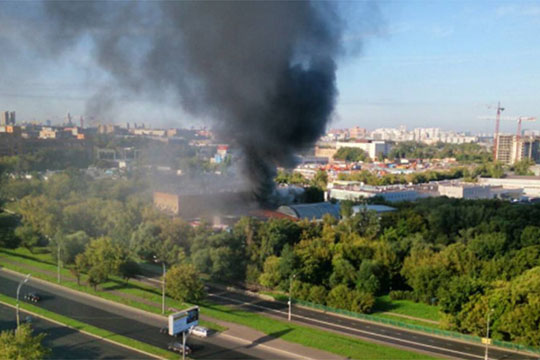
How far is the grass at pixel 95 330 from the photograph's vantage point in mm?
9125

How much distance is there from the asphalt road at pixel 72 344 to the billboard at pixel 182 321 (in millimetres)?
675

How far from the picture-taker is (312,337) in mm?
10016

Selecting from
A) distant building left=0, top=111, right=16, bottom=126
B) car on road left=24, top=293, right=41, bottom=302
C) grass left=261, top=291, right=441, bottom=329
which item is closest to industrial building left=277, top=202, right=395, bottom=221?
grass left=261, top=291, right=441, bottom=329

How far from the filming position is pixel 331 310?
1194cm

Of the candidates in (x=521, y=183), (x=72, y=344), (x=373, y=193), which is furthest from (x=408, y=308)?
(x=521, y=183)

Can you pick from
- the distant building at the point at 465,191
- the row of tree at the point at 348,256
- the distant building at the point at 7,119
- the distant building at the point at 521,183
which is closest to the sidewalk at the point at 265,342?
the row of tree at the point at 348,256

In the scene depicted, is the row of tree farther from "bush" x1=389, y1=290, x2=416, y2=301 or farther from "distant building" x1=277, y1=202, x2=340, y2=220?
"distant building" x1=277, y1=202, x2=340, y2=220

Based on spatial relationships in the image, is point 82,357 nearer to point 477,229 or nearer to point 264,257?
point 264,257

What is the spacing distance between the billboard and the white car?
169 millimetres

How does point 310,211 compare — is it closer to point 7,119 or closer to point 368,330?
point 368,330

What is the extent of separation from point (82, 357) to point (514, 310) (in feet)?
26.4

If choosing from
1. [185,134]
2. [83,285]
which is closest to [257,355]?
[83,285]

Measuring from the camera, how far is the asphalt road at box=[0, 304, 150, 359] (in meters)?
8.96

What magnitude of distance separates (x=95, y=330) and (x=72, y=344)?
0.71 metres
